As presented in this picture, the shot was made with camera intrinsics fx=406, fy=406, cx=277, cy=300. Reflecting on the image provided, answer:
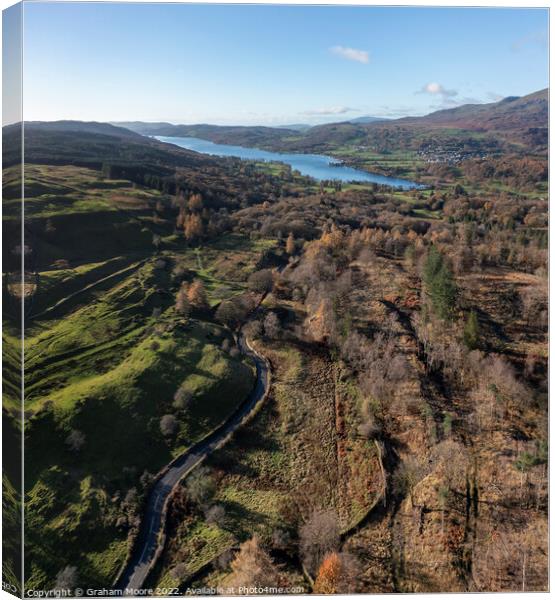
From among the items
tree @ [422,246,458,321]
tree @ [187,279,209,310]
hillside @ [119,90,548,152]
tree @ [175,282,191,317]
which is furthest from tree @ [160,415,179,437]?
hillside @ [119,90,548,152]

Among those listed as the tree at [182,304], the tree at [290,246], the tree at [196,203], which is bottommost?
A: the tree at [182,304]

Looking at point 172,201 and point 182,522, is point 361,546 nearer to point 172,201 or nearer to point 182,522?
point 182,522

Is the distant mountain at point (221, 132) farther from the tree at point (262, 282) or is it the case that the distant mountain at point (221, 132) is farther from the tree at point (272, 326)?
the tree at point (272, 326)

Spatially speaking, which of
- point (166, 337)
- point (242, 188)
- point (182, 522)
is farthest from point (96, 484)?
point (242, 188)

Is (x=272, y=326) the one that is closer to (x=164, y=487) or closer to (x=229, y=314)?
(x=229, y=314)

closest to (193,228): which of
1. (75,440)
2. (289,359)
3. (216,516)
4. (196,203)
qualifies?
(196,203)

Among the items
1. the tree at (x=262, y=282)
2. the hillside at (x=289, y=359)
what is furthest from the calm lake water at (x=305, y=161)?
the tree at (x=262, y=282)
